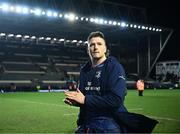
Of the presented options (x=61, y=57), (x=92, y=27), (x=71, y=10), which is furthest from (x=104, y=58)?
(x=61, y=57)

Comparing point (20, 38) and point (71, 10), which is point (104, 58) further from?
point (20, 38)

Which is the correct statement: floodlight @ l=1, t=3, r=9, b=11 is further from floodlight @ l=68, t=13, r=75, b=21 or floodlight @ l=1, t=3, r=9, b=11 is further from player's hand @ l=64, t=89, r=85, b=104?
player's hand @ l=64, t=89, r=85, b=104

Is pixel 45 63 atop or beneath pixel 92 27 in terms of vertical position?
beneath

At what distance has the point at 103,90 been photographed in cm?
389

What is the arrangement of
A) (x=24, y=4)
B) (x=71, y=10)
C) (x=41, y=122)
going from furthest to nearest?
(x=71, y=10) < (x=24, y=4) < (x=41, y=122)

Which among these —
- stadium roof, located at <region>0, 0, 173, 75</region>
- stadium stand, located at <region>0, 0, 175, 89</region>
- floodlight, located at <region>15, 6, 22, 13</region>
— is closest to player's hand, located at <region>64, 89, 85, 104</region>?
Result: stadium roof, located at <region>0, 0, 173, 75</region>

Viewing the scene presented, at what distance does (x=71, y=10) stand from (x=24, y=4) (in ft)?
20.2

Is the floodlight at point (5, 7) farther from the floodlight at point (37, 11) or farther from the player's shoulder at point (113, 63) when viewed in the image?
the player's shoulder at point (113, 63)

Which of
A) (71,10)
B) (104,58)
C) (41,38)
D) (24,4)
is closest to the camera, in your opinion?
(104,58)

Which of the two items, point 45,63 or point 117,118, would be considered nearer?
point 117,118

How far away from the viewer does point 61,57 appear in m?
62.4

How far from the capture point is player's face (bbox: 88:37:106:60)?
12.9ft

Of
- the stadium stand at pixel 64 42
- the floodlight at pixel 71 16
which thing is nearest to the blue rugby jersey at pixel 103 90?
the stadium stand at pixel 64 42

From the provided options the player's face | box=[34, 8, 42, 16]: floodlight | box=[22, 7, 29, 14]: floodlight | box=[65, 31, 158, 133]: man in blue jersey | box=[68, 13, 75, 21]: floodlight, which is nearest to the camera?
box=[65, 31, 158, 133]: man in blue jersey
